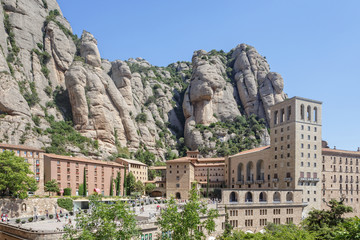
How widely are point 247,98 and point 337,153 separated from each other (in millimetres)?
60809

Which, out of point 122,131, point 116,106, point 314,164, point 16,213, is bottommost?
point 16,213

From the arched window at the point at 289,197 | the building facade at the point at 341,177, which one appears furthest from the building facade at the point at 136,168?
the building facade at the point at 341,177

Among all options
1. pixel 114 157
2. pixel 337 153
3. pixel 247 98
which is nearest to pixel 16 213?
pixel 114 157

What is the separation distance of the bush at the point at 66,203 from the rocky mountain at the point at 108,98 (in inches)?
988

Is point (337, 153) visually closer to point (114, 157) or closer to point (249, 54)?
point (114, 157)

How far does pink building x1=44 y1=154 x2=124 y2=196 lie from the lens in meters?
72.2

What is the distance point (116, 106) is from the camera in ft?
371

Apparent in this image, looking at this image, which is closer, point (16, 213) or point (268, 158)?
point (16, 213)

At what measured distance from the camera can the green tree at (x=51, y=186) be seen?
2645 inches

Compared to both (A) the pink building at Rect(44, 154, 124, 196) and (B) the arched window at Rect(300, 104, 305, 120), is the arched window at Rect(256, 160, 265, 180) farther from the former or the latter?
(A) the pink building at Rect(44, 154, 124, 196)

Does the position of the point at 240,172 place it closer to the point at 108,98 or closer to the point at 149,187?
the point at 149,187

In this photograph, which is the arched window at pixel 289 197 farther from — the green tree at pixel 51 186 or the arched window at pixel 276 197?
the green tree at pixel 51 186

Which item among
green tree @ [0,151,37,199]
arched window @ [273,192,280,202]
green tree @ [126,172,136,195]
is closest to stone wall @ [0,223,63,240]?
green tree @ [0,151,37,199]

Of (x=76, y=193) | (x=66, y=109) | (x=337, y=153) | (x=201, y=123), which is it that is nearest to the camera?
(x=76, y=193)
